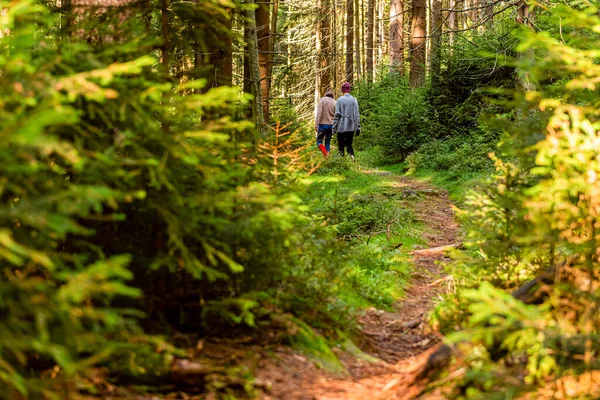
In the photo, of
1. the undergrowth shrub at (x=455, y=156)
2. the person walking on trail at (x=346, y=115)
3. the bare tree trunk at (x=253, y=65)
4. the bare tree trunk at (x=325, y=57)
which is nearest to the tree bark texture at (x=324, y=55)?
the bare tree trunk at (x=325, y=57)

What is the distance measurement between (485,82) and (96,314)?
1747 centimetres

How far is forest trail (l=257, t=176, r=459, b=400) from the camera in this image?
12.7 feet

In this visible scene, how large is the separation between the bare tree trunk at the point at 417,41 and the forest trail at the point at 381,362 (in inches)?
567

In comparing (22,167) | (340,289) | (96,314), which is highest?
(22,167)

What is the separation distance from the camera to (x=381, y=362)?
484cm

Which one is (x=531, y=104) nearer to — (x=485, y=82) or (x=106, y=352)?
(x=106, y=352)

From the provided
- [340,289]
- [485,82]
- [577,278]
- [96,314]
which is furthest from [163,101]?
[485,82]

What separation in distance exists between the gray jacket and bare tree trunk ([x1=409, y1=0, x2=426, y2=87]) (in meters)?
4.44

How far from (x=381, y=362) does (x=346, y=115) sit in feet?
42.6

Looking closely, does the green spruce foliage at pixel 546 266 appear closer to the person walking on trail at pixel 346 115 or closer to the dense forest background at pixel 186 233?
the dense forest background at pixel 186 233

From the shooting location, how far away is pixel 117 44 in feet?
13.2

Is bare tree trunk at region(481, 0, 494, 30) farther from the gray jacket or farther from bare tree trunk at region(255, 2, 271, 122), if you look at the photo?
bare tree trunk at region(255, 2, 271, 122)

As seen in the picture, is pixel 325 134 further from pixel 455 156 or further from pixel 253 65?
pixel 253 65

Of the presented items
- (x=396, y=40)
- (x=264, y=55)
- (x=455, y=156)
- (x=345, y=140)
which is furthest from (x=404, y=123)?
(x=396, y=40)
